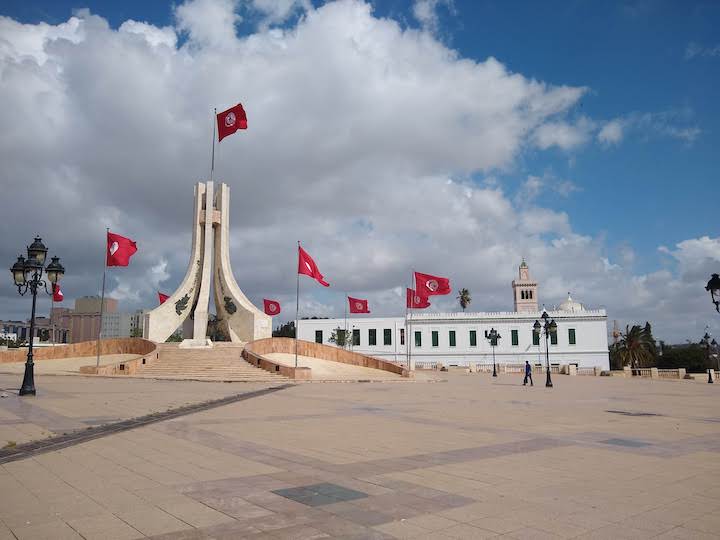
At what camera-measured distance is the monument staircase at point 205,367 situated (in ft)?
83.0

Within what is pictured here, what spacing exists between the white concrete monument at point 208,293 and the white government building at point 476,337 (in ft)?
72.5

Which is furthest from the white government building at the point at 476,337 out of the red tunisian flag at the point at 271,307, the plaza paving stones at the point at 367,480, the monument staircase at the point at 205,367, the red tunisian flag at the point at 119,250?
the plaza paving stones at the point at 367,480

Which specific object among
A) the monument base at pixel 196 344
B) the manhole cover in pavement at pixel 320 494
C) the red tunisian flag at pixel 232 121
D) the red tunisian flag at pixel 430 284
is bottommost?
the manhole cover in pavement at pixel 320 494

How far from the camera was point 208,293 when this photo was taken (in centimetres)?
4138

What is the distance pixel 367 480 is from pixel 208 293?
37.1m

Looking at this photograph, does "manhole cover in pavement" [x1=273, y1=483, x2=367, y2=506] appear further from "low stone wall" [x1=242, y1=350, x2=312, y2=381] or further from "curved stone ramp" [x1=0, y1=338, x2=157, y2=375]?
"curved stone ramp" [x1=0, y1=338, x2=157, y2=375]

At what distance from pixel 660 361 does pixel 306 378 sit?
60.4 m

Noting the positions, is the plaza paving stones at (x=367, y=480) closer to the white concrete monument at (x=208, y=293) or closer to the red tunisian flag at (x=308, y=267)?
the red tunisian flag at (x=308, y=267)

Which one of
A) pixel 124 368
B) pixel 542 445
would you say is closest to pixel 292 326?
pixel 124 368

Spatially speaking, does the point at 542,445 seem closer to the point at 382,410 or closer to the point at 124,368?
the point at 382,410

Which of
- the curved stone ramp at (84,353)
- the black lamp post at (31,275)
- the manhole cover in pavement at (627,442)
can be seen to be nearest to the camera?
the manhole cover in pavement at (627,442)

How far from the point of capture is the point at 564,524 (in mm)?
4617

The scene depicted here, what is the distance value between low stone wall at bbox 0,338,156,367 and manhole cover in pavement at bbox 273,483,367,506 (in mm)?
32533

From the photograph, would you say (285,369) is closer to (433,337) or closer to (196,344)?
(196,344)
